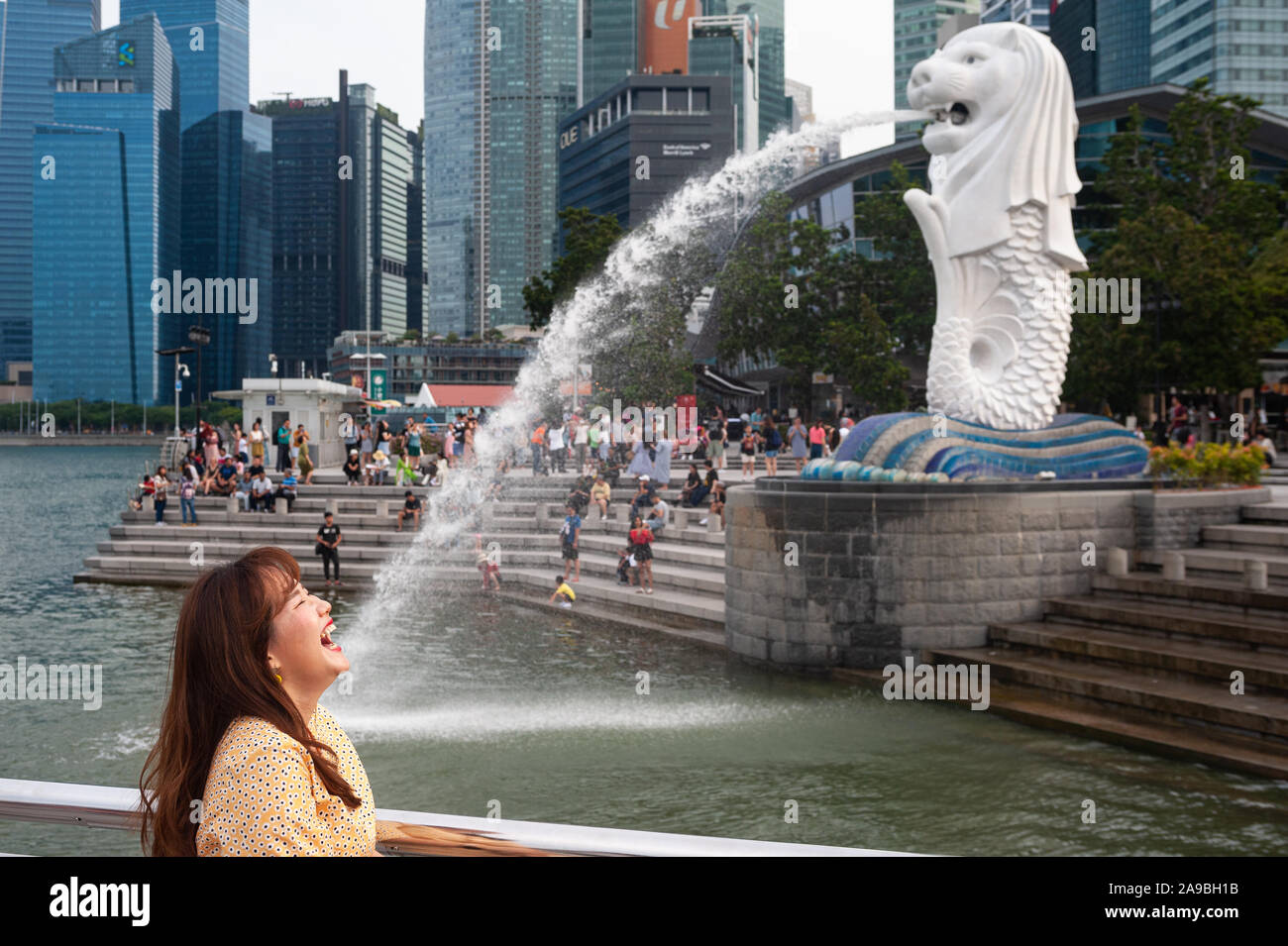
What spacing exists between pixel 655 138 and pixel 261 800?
131423 mm

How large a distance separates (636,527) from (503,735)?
8.94 metres

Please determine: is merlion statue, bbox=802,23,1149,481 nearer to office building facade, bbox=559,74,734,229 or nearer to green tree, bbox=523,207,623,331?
green tree, bbox=523,207,623,331

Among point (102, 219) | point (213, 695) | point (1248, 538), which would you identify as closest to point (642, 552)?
point (1248, 538)

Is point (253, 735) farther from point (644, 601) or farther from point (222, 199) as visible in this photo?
point (222, 199)

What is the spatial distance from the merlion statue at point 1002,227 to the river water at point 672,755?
5792 millimetres

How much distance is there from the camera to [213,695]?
2787 mm

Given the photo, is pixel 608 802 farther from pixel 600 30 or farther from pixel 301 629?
pixel 600 30

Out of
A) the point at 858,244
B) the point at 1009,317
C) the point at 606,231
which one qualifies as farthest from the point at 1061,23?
the point at 1009,317

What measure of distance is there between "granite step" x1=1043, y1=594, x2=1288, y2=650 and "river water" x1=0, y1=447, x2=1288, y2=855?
2569mm

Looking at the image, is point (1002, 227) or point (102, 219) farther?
point (102, 219)

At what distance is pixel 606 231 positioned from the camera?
1905 inches

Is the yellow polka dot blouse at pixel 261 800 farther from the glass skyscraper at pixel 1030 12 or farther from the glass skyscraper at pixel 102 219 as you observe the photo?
the glass skyscraper at pixel 1030 12

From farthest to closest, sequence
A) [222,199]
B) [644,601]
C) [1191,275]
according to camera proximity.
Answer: [222,199]
[1191,275]
[644,601]

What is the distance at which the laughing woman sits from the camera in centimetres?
268
